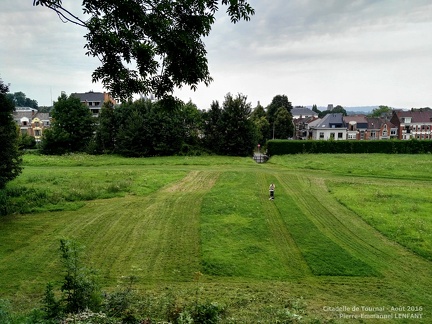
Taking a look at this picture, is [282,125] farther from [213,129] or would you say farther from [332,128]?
[213,129]

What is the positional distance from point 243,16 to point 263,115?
65.8m

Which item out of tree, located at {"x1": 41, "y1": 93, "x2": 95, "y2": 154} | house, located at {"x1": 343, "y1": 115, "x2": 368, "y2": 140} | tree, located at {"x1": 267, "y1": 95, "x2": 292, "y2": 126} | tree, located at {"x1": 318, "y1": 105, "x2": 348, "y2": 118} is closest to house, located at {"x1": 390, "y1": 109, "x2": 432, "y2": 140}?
house, located at {"x1": 343, "y1": 115, "x2": 368, "y2": 140}

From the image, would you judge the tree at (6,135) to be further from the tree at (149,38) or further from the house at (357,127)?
the house at (357,127)

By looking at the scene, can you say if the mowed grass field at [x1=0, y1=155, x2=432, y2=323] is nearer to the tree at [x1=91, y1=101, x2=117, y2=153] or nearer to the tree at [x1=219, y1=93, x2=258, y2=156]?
the tree at [x1=219, y1=93, x2=258, y2=156]

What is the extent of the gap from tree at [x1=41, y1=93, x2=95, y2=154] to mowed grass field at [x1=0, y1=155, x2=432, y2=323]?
26.7 metres

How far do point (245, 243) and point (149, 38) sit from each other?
29.5ft

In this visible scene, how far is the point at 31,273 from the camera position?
10.5 metres

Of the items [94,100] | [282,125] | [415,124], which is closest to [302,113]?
[415,124]

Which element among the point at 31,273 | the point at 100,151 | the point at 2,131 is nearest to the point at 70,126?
the point at 100,151

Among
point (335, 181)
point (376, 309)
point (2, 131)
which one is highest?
point (2, 131)

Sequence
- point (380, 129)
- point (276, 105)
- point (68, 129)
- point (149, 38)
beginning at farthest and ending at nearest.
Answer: point (276, 105) < point (380, 129) < point (68, 129) < point (149, 38)

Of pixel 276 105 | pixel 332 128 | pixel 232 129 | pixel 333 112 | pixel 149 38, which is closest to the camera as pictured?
pixel 149 38

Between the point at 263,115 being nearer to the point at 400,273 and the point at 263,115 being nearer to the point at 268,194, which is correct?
the point at 268,194

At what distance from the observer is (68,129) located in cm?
4941
